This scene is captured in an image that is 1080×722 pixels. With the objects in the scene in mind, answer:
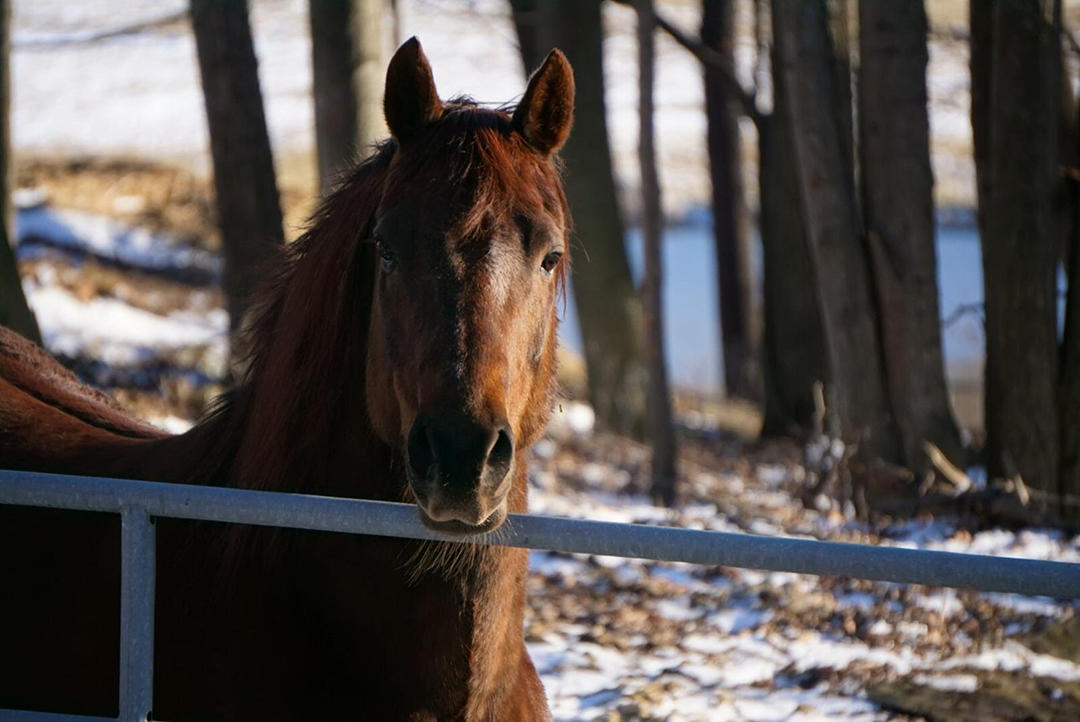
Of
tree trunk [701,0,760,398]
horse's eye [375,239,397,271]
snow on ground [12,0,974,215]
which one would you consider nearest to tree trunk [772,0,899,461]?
horse's eye [375,239,397,271]

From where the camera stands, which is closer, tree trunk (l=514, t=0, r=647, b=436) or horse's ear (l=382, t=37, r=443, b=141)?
horse's ear (l=382, t=37, r=443, b=141)

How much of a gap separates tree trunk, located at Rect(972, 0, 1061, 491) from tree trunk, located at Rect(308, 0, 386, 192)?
408 cm

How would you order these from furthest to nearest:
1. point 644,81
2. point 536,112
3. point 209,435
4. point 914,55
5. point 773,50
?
1. point 773,50
2. point 644,81
3. point 914,55
4. point 209,435
5. point 536,112

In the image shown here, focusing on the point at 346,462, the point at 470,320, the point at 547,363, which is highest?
the point at 470,320

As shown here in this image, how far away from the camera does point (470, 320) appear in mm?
2582

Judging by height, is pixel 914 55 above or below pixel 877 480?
above

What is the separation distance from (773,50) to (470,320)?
1013 cm

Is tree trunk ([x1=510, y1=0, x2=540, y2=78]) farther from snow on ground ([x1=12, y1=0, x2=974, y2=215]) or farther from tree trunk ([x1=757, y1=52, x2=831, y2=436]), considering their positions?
tree trunk ([x1=757, y1=52, x2=831, y2=436])

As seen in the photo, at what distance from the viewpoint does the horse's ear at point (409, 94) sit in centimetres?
286

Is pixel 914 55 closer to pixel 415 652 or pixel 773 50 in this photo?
pixel 773 50

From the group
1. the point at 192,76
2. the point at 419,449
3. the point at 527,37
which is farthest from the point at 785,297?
the point at 192,76

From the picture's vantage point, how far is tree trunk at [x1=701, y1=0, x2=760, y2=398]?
1886 cm

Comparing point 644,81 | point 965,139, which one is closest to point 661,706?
point 644,81

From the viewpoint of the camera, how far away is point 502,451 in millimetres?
2426
